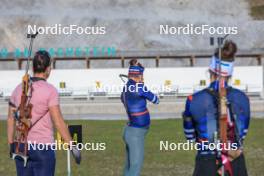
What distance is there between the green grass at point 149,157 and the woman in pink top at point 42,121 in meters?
5.88

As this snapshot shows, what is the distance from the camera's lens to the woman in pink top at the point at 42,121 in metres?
7.68

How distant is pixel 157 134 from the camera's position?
2164cm

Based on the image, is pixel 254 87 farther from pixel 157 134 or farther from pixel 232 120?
pixel 232 120

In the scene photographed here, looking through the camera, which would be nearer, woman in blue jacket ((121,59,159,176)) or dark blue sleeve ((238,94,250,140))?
dark blue sleeve ((238,94,250,140))

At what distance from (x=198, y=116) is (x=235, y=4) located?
226 ft

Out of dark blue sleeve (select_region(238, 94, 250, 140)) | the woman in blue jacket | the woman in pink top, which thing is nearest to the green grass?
the woman in blue jacket

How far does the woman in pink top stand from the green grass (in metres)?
5.88

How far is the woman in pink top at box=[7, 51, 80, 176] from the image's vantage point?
7.68 metres

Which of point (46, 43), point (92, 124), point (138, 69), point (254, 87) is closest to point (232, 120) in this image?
point (138, 69)
